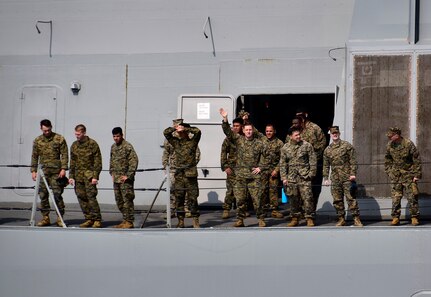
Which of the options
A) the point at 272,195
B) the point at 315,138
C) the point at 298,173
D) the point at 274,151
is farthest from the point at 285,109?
the point at 298,173

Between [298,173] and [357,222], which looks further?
[298,173]

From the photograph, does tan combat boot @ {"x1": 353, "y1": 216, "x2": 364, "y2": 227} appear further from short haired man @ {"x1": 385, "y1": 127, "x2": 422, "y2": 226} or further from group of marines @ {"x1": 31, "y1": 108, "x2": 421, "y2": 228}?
short haired man @ {"x1": 385, "y1": 127, "x2": 422, "y2": 226}

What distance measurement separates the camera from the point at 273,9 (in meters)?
8.72

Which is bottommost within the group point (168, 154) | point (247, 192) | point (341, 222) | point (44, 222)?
point (44, 222)

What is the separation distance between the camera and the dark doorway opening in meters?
9.87

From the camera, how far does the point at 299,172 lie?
755 centimetres

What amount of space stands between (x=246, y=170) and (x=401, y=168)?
142 cm

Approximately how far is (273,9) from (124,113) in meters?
1.96

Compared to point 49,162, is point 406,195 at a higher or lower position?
lower

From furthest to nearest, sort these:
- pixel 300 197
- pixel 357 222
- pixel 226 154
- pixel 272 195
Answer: pixel 272 195 → pixel 226 154 → pixel 300 197 → pixel 357 222

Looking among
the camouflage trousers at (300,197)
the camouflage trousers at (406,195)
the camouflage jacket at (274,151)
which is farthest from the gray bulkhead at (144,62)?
the camouflage trousers at (406,195)

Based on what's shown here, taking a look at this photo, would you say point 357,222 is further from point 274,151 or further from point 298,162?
point 274,151

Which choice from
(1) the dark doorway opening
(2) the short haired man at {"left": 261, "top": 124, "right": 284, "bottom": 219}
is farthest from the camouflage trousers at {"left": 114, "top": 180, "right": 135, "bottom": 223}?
(1) the dark doorway opening

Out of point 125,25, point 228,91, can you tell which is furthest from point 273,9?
point 125,25
